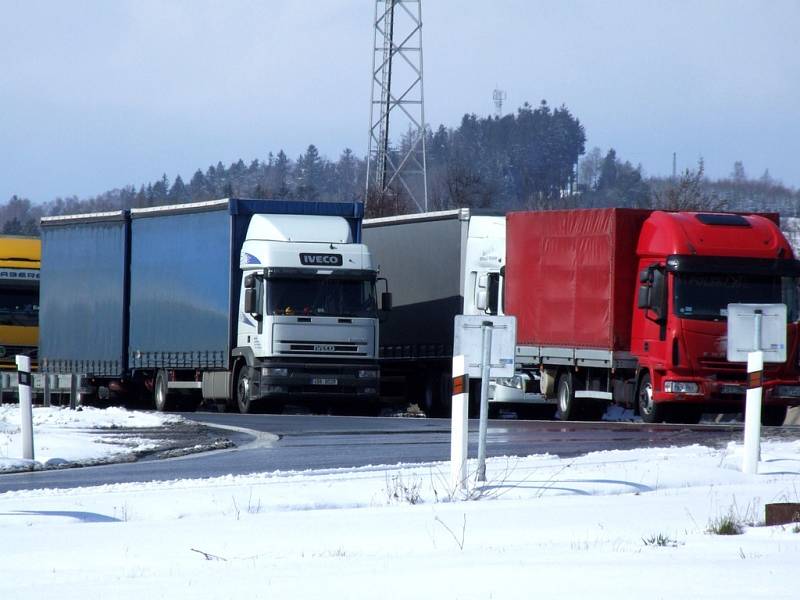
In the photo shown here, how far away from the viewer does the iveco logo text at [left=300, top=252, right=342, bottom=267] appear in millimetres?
30484

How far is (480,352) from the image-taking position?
13.1 meters

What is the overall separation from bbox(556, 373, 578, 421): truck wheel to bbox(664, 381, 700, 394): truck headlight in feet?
10.5

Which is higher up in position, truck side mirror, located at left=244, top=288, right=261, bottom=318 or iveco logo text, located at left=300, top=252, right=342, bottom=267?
iveco logo text, located at left=300, top=252, right=342, bottom=267

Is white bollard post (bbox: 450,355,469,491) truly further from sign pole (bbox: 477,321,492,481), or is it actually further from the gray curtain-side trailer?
the gray curtain-side trailer

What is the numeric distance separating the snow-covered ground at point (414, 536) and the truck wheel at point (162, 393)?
20.1m

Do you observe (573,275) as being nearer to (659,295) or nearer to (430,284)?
(659,295)

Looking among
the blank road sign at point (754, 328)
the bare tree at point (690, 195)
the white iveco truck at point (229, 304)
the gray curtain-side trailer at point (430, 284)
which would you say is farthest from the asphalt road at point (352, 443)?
the bare tree at point (690, 195)

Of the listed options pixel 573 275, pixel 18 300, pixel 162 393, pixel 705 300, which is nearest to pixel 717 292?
pixel 705 300

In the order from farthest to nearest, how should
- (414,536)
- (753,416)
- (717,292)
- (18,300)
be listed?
1. (18,300)
2. (717,292)
3. (753,416)
4. (414,536)

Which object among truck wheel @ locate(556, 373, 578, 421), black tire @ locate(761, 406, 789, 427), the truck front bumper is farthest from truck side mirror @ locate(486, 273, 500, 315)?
black tire @ locate(761, 406, 789, 427)

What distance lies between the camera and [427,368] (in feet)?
112

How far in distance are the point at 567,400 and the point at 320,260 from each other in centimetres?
548

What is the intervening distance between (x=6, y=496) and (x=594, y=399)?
16894 millimetres

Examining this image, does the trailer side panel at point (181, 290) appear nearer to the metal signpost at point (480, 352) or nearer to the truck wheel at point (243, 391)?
the truck wheel at point (243, 391)
